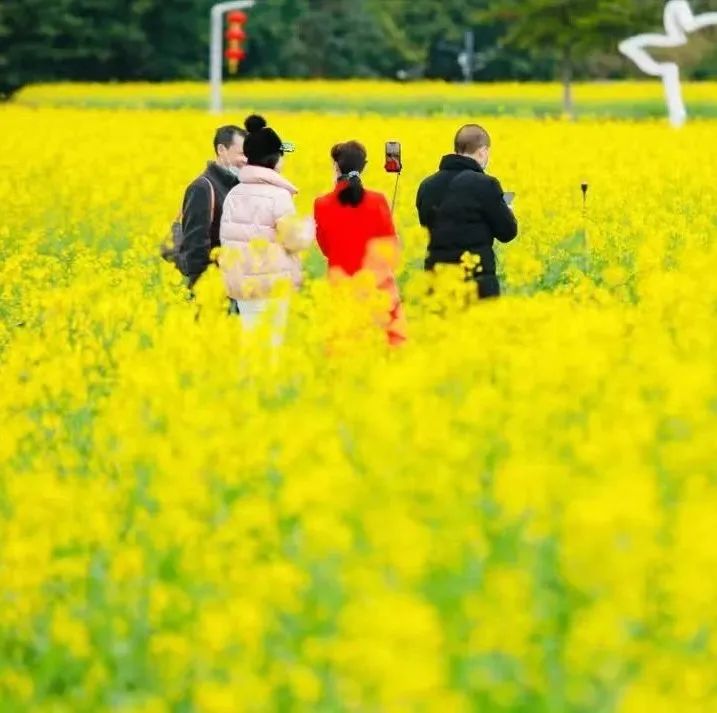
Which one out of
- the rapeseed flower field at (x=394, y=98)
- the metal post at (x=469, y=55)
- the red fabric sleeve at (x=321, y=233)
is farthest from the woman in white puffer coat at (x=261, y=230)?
the metal post at (x=469, y=55)

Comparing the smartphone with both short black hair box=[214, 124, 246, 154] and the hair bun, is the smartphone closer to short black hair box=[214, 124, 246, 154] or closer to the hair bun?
the hair bun

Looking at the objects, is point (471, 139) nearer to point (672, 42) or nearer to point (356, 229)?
point (356, 229)

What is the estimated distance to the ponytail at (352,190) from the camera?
8.74 m

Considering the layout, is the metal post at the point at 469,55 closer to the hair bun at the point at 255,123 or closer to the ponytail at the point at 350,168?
the hair bun at the point at 255,123

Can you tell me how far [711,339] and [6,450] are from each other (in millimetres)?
2421

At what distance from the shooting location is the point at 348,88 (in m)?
54.3

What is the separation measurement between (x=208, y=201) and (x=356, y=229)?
3.55 ft

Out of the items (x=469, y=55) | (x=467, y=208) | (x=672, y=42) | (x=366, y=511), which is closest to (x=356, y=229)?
(x=467, y=208)

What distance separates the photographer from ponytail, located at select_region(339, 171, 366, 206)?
8.74 metres

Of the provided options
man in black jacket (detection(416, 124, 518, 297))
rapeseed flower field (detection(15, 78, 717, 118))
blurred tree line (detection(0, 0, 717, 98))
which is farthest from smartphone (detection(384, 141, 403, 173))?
rapeseed flower field (detection(15, 78, 717, 118))

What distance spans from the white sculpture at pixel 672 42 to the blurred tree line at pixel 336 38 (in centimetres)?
147

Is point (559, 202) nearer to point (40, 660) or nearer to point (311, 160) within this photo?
point (311, 160)

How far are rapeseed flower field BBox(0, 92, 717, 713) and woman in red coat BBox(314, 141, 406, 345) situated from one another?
0.24 meters

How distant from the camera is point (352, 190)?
28.8 feet
